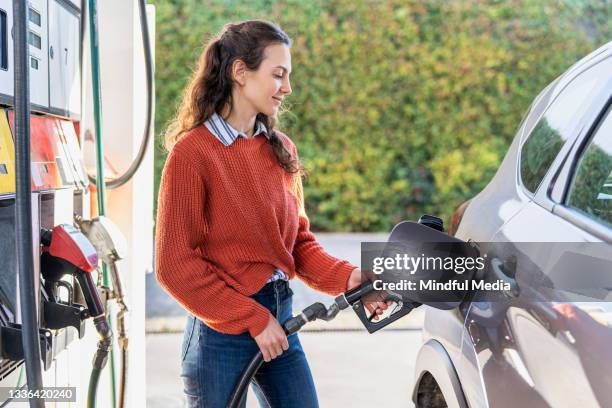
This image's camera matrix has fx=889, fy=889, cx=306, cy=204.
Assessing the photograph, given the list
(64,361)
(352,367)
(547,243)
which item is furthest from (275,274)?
(352,367)

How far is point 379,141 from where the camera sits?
8539 millimetres

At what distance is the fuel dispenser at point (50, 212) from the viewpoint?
58.5 inches

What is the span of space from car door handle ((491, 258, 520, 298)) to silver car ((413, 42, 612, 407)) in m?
0.01

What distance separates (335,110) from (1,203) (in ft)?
22.4

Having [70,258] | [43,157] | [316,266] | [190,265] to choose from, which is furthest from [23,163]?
[316,266]

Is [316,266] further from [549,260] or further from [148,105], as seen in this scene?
[549,260]

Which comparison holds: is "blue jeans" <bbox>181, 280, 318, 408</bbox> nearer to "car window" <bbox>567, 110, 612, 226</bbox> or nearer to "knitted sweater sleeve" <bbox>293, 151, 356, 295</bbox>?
"knitted sweater sleeve" <bbox>293, 151, 356, 295</bbox>

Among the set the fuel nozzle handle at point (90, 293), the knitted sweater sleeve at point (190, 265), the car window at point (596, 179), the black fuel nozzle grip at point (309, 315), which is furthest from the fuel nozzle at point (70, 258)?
the car window at point (596, 179)

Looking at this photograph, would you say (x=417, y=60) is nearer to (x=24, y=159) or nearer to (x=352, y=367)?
(x=352, y=367)

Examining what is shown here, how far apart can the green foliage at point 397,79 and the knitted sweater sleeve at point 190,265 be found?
6054 mm

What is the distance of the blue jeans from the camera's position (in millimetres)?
2203

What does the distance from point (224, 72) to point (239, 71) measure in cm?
5

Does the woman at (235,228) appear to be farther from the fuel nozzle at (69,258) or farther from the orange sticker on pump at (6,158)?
the orange sticker on pump at (6,158)

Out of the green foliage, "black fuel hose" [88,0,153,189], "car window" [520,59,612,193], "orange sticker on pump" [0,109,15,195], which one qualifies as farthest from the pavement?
"orange sticker on pump" [0,109,15,195]
